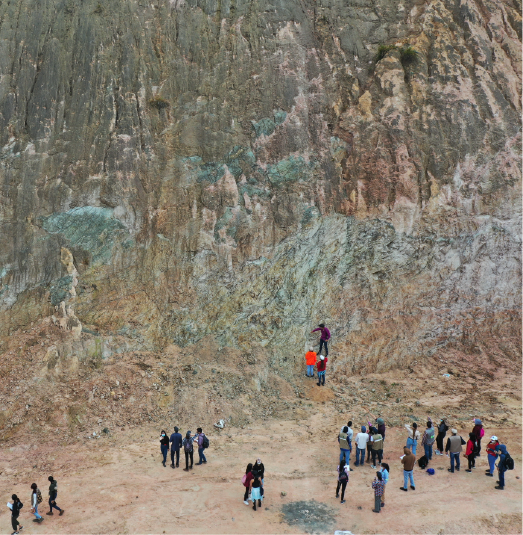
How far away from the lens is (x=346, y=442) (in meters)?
13.8

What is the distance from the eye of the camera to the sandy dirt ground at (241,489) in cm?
1218

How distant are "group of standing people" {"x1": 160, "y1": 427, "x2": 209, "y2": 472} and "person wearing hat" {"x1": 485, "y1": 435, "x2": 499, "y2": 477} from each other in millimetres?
6809

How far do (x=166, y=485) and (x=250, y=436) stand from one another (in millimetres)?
3108

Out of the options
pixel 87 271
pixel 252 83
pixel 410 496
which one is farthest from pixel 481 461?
pixel 252 83

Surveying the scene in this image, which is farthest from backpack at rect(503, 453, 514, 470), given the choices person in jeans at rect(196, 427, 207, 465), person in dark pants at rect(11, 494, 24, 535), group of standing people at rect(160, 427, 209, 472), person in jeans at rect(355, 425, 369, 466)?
person in dark pants at rect(11, 494, 24, 535)

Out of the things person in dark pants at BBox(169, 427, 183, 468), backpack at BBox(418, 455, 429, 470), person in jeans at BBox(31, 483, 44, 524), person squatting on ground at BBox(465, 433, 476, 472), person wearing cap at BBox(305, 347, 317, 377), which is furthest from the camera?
person wearing cap at BBox(305, 347, 317, 377)

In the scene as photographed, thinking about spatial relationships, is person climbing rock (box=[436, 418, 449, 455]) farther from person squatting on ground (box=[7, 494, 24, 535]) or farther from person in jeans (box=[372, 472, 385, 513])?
person squatting on ground (box=[7, 494, 24, 535])

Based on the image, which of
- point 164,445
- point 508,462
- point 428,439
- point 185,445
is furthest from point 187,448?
point 508,462

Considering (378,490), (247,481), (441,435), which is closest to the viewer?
(378,490)

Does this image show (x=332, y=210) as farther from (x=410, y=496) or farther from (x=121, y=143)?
(x=410, y=496)

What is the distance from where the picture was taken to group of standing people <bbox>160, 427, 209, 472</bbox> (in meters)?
13.9

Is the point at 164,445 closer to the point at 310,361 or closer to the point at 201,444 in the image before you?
the point at 201,444

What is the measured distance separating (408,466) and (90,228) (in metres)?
11.7

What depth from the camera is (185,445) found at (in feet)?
45.8
